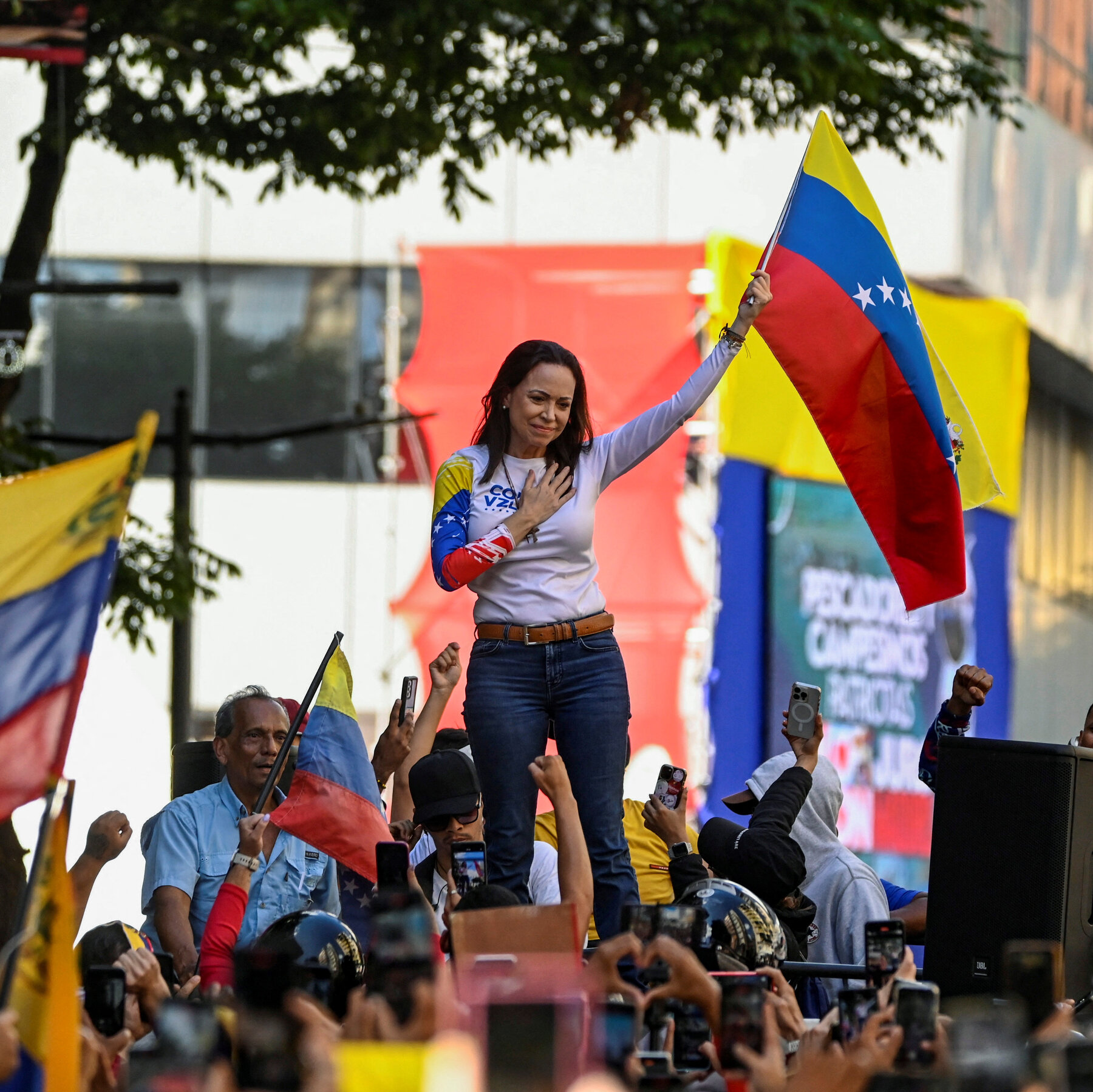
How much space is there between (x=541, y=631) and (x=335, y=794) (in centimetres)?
116

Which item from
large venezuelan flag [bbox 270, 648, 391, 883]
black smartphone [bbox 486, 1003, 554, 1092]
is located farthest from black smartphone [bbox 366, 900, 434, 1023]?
large venezuelan flag [bbox 270, 648, 391, 883]

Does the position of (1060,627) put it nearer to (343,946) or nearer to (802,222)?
(802,222)

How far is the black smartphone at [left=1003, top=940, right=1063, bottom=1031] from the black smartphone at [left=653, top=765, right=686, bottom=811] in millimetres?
2273

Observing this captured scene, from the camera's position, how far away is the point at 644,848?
24.5ft

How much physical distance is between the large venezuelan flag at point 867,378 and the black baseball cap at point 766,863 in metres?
1.33

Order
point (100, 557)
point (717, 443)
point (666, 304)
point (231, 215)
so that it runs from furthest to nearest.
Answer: point (231, 215) < point (666, 304) < point (717, 443) < point (100, 557)

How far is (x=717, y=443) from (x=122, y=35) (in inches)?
299

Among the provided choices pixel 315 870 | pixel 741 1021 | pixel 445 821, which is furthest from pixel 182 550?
pixel 741 1021

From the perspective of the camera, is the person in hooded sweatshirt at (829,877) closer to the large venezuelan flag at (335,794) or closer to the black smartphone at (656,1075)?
the large venezuelan flag at (335,794)

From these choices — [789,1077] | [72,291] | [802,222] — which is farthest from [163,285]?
[789,1077]

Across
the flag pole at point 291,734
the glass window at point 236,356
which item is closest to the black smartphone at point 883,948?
the flag pole at point 291,734

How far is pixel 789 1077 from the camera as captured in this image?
418 centimetres

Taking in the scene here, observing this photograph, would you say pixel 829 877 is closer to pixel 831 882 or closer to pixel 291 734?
pixel 831 882

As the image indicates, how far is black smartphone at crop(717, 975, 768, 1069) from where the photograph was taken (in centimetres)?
416
